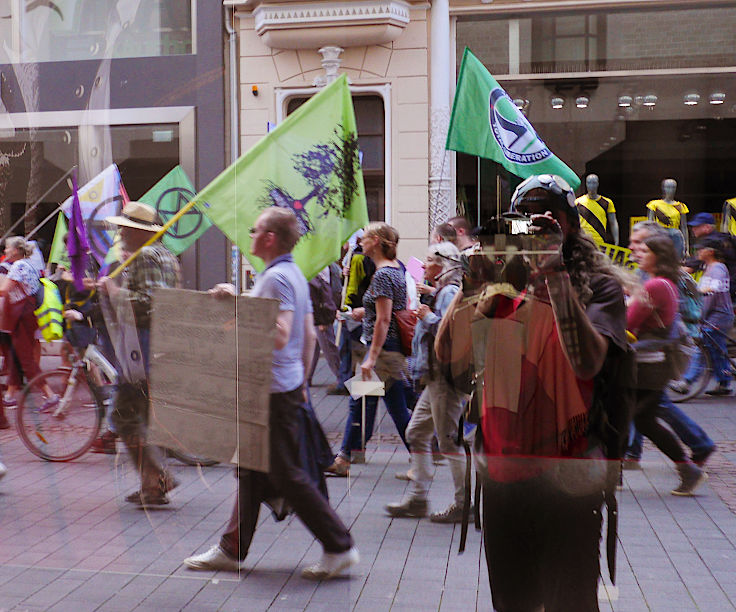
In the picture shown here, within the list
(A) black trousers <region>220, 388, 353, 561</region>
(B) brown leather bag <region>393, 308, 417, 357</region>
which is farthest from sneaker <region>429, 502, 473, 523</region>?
(B) brown leather bag <region>393, 308, 417, 357</region>

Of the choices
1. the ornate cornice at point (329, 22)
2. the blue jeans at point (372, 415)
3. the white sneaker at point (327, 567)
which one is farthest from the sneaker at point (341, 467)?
the ornate cornice at point (329, 22)

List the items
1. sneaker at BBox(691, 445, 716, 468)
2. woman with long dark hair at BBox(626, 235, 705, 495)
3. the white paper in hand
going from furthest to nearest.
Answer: sneaker at BBox(691, 445, 716, 468) → the white paper in hand → woman with long dark hair at BBox(626, 235, 705, 495)

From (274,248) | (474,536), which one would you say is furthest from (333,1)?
(474,536)

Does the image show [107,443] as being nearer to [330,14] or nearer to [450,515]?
[450,515]

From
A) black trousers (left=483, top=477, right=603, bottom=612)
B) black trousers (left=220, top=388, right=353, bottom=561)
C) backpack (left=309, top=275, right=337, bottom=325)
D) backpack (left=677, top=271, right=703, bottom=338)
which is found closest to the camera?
black trousers (left=483, top=477, right=603, bottom=612)

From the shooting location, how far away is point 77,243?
3.46m

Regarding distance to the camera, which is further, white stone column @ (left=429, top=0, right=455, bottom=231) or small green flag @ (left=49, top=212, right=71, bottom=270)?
white stone column @ (left=429, top=0, right=455, bottom=231)

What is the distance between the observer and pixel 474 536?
12.6ft

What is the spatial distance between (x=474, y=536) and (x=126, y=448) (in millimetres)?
1549

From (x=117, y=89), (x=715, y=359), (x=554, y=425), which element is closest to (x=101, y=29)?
(x=117, y=89)

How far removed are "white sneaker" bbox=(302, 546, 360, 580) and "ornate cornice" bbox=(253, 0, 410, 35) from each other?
83.8 inches

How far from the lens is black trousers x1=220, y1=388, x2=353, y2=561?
322 cm

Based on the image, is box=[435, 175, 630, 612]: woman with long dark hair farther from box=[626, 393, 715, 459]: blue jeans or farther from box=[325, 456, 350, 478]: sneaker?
box=[626, 393, 715, 459]: blue jeans

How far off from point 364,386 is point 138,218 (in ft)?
5.91
